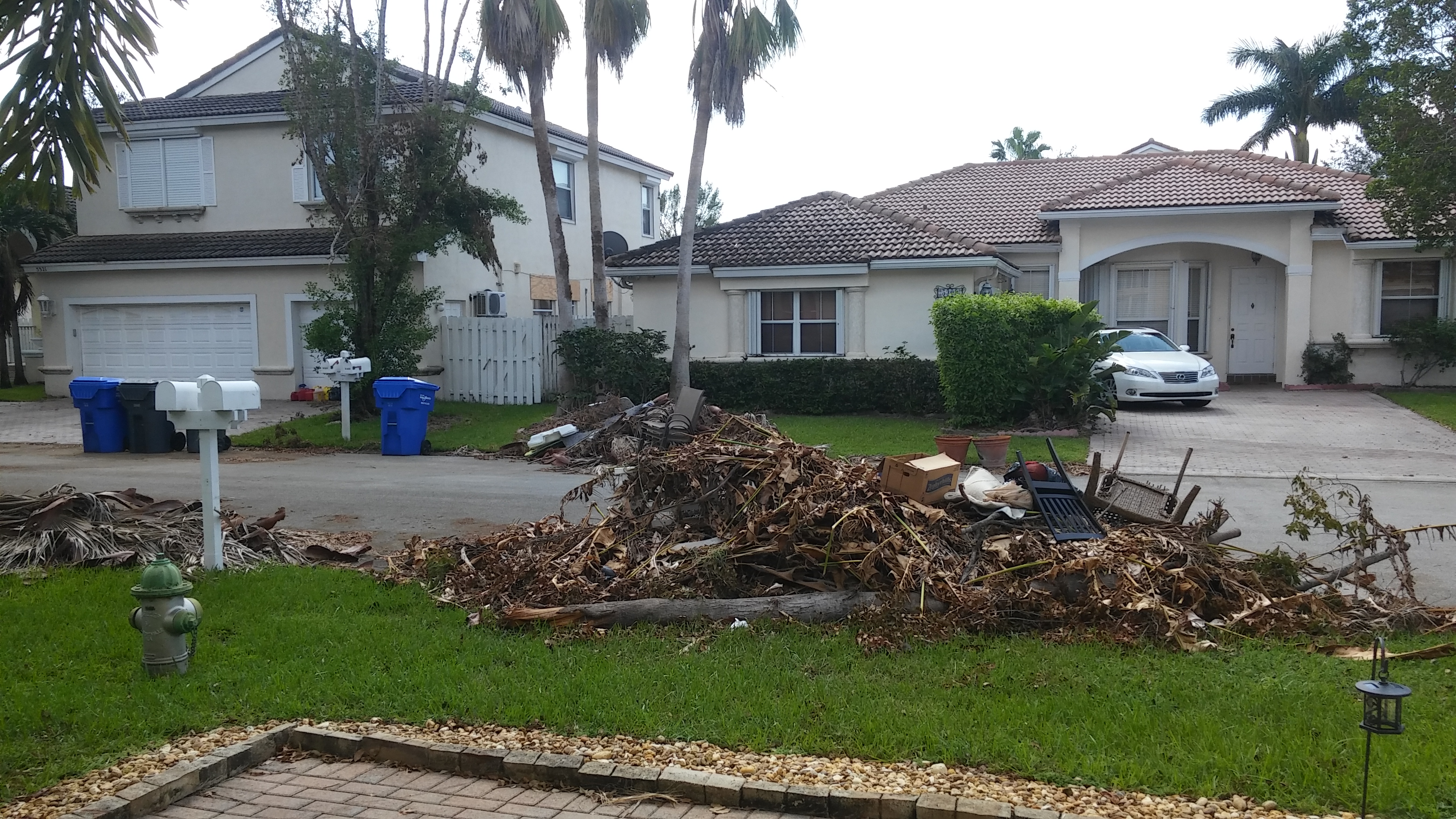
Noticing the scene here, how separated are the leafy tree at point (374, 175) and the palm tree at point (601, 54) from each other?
198cm

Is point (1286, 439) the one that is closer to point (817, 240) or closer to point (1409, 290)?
point (1409, 290)

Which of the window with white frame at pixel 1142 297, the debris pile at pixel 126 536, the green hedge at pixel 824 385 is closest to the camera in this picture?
the debris pile at pixel 126 536

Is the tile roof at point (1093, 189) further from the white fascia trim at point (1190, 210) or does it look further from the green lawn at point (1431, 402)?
the green lawn at point (1431, 402)

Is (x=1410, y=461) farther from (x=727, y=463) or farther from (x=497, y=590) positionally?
(x=497, y=590)

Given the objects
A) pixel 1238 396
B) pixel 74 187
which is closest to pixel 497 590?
pixel 74 187

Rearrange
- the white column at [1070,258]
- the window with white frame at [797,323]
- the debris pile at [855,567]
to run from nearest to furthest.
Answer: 1. the debris pile at [855,567]
2. the window with white frame at [797,323]
3. the white column at [1070,258]

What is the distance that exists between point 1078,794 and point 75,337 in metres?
25.5

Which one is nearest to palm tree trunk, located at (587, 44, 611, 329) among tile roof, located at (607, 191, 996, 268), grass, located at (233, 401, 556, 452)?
tile roof, located at (607, 191, 996, 268)

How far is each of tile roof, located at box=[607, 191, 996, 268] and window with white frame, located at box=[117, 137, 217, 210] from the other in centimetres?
943

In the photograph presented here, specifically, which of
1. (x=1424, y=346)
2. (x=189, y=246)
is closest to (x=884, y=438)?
(x=1424, y=346)

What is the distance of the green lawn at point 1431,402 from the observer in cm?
1703

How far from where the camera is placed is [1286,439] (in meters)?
15.6

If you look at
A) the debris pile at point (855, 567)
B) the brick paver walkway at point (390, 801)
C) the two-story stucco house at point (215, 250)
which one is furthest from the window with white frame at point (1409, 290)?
the brick paver walkway at point (390, 801)

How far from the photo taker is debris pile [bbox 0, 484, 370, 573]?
8352mm
